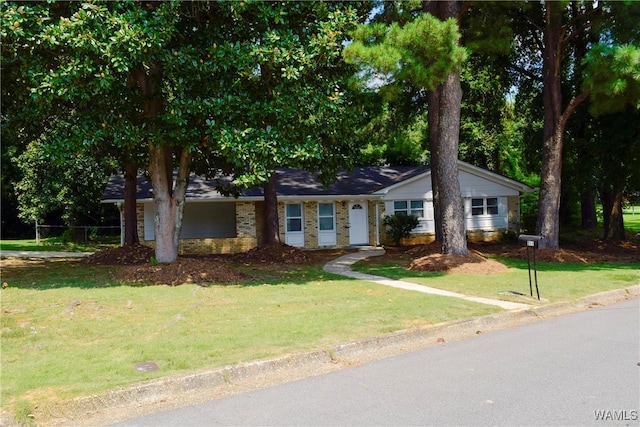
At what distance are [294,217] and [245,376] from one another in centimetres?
1874

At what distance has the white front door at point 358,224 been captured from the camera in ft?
83.2

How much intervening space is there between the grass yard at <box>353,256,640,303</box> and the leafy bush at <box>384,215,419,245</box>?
7.89m

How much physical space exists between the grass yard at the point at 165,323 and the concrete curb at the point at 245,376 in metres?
0.18

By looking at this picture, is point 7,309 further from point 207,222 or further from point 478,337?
point 207,222

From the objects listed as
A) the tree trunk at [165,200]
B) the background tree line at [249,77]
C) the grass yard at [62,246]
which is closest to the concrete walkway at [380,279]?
the background tree line at [249,77]

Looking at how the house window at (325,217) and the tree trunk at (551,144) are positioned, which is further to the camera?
the house window at (325,217)

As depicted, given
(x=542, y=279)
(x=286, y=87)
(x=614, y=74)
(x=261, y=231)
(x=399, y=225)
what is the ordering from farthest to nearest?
(x=399, y=225) → (x=261, y=231) → (x=614, y=74) → (x=542, y=279) → (x=286, y=87)

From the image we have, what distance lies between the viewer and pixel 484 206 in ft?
91.5

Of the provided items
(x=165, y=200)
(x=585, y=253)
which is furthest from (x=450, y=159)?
(x=165, y=200)

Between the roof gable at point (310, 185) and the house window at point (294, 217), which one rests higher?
the roof gable at point (310, 185)

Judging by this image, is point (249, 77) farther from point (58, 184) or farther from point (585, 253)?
point (58, 184)

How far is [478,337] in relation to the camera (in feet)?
26.3

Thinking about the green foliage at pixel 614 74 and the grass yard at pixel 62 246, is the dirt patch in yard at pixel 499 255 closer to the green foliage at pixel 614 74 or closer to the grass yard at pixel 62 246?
the green foliage at pixel 614 74

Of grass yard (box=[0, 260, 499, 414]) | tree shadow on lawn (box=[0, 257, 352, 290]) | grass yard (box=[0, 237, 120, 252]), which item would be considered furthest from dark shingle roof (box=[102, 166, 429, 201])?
grass yard (box=[0, 260, 499, 414])
